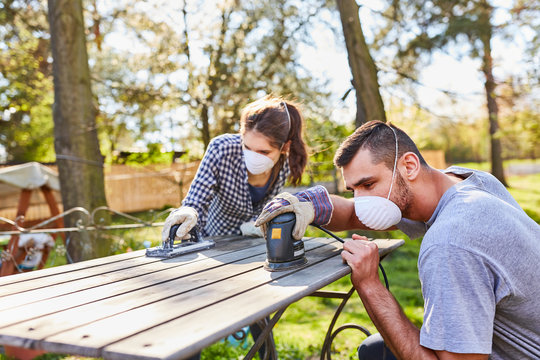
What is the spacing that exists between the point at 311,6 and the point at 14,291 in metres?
7.98

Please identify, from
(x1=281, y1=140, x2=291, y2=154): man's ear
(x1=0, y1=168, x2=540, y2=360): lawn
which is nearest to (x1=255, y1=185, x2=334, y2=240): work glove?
(x1=281, y1=140, x2=291, y2=154): man's ear

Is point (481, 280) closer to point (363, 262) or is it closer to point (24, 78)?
point (363, 262)

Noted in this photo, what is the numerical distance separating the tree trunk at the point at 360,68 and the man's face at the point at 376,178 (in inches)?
143

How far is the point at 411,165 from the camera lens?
1.65 metres

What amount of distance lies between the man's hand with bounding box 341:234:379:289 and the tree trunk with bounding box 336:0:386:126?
3.77 meters

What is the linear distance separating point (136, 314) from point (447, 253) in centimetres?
82

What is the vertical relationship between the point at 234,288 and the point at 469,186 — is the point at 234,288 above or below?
below

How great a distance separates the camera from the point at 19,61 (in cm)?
1067

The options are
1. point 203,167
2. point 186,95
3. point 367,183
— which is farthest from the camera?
point 186,95

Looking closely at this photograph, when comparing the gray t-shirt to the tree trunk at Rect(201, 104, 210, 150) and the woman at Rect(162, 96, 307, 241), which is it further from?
the tree trunk at Rect(201, 104, 210, 150)

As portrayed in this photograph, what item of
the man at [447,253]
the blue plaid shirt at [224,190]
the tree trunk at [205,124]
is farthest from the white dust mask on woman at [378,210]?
the tree trunk at [205,124]

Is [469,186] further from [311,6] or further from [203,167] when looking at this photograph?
[311,6]

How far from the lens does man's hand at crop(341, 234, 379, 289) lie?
1575 millimetres

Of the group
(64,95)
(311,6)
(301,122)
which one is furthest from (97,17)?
(301,122)
